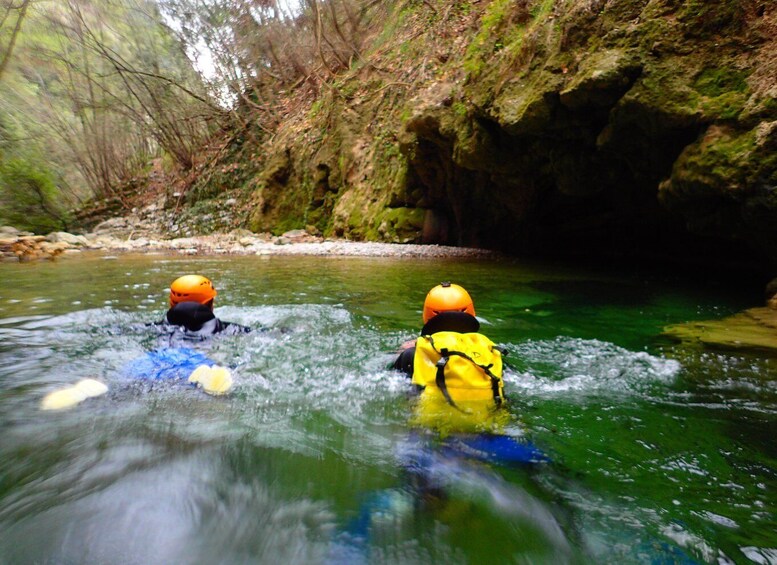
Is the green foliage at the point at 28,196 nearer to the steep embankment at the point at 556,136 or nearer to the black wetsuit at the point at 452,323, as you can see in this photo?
the steep embankment at the point at 556,136

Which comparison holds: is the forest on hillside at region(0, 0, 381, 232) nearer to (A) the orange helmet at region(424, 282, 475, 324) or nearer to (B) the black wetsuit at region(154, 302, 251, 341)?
(B) the black wetsuit at region(154, 302, 251, 341)

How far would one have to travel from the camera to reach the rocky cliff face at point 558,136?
18.5ft

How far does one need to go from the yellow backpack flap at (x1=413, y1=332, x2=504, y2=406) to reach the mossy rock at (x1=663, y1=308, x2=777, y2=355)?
2.68 metres

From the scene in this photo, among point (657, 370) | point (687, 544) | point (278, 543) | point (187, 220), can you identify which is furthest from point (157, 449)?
point (187, 220)

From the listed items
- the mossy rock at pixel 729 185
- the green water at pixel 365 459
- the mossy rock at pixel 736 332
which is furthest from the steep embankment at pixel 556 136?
the green water at pixel 365 459

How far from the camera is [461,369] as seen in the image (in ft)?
9.11

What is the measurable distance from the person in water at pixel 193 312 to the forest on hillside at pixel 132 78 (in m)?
15.5

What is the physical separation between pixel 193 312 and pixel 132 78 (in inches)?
821

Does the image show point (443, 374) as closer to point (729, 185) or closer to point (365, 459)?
point (365, 459)

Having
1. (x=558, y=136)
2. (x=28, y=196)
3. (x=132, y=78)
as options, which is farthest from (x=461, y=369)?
(x=28, y=196)

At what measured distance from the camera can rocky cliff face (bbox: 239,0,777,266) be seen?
564 cm

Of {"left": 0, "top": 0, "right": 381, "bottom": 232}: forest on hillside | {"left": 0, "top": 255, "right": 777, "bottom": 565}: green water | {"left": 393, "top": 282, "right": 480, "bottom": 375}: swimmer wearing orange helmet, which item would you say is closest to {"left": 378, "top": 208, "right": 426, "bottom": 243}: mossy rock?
{"left": 0, "top": 0, "right": 381, "bottom": 232}: forest on hillside

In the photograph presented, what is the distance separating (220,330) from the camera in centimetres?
441

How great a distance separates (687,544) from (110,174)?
30141 millimetres
